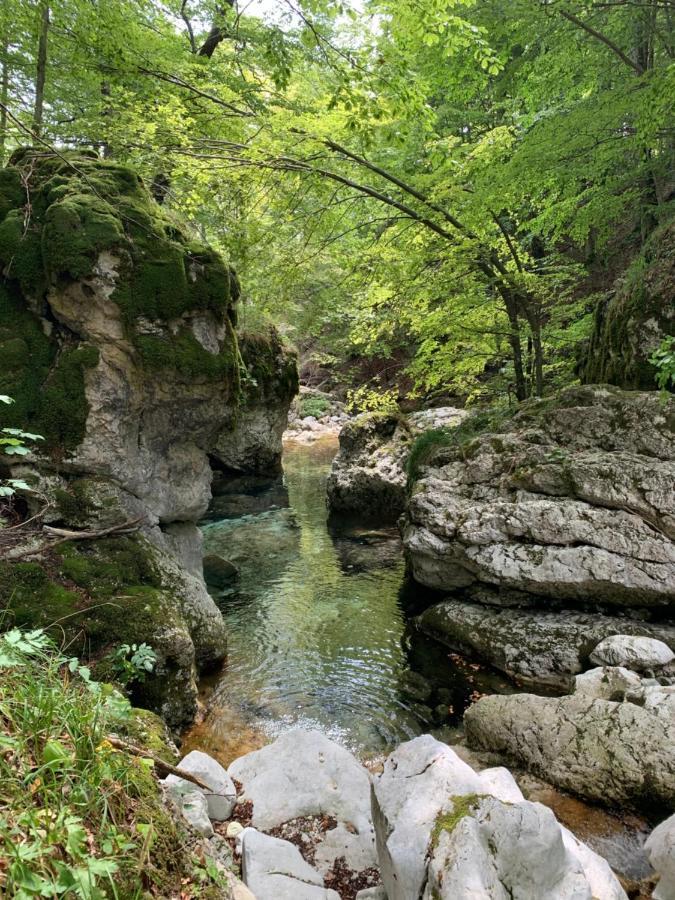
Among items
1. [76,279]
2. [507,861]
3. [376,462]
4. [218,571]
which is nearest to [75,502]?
[76,279]

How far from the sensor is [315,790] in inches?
169

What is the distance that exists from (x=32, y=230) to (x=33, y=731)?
20.0 ft

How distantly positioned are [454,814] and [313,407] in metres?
29.7

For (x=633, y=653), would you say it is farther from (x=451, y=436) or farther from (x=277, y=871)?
(x=451, y=436)

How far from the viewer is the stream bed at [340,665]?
563 cm

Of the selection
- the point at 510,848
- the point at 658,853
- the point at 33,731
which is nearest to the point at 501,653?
the point at 658,853

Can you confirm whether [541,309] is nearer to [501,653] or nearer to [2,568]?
[501,653]

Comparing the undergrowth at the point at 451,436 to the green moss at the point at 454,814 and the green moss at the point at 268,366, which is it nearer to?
the green moss at the point at 268,366

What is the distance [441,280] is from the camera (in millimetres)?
10117

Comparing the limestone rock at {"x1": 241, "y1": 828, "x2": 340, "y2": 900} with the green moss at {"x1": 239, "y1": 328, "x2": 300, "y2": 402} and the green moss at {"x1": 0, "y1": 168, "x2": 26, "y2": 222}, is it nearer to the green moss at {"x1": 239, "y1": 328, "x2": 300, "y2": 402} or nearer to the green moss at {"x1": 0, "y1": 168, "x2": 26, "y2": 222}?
the green moss at {"x1": 0, "y1": 168, "x2": 26, "y2": 222}

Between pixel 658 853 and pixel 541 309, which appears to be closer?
pixel 658 853

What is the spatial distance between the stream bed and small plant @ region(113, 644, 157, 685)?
114 cm

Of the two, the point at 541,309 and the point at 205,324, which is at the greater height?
the point at 541,309

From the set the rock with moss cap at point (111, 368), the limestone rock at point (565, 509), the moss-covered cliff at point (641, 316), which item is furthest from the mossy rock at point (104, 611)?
the moss-covered cliff at point (641, 316)
